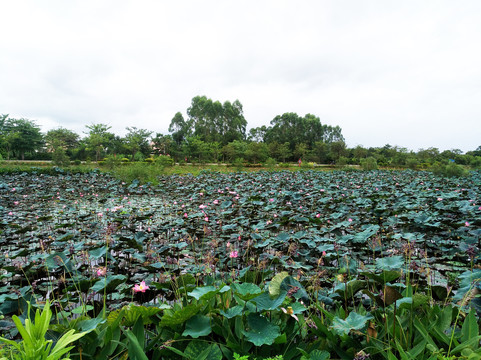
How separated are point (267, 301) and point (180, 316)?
1.39ft

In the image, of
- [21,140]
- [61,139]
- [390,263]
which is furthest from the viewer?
[61,139]

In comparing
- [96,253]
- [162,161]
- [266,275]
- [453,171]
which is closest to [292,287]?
[266,275]

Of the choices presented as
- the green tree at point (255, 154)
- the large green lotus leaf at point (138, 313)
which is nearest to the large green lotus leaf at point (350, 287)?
the large green lotus leaf at point (138, 313)

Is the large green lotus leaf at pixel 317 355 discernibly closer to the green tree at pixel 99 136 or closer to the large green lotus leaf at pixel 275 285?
the large green lotus leaf at pixel 275 285

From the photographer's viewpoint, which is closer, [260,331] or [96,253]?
[260,331]

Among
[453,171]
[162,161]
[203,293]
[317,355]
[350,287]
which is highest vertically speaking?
[162,161]

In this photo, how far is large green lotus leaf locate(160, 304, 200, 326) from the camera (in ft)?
3.85

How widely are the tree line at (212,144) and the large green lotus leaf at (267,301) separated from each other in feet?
65.2

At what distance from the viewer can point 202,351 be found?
1172 mm

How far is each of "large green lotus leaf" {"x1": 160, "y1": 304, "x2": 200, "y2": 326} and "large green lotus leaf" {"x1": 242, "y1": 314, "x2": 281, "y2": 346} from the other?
26 cm

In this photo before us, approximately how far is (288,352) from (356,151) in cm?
3799

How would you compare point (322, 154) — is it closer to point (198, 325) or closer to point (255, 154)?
point (255, 154)

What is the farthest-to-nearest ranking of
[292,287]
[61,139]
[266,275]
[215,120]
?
[215,120]
[61,139]
[266,275]
[292,287]

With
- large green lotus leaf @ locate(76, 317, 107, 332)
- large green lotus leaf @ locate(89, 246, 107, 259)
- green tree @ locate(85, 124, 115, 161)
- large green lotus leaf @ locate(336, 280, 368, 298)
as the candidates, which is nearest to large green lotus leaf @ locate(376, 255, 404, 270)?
large green lotus leaf @ locate(336, 280, 368, 298)
